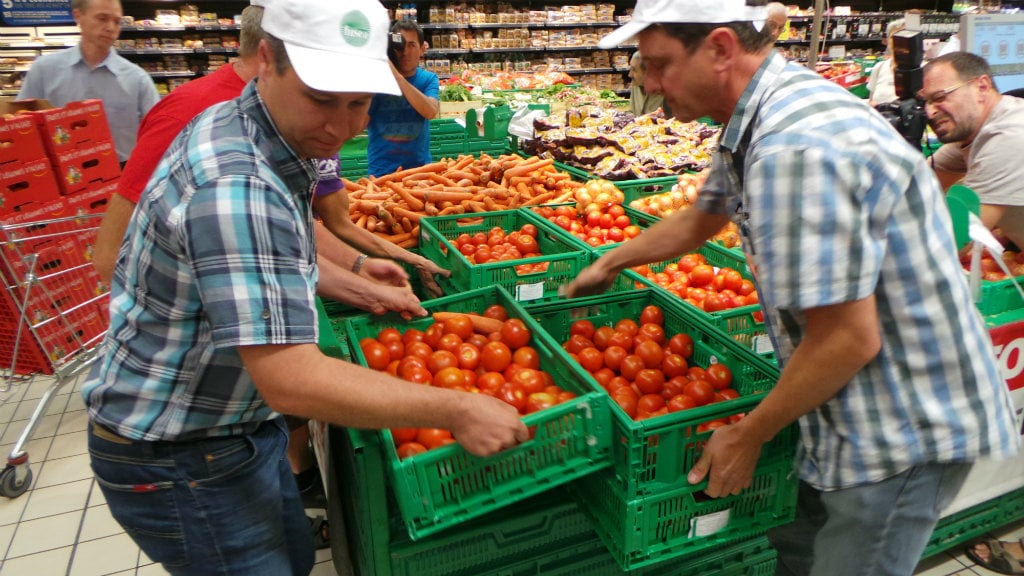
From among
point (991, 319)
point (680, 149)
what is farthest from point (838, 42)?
point (991, 319)

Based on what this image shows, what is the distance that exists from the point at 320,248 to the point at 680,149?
308 cm

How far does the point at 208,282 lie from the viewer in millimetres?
1118

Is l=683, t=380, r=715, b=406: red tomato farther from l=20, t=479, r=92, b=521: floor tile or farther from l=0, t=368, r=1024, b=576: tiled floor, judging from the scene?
l=20, t=479, r=92, b=521: floor tile

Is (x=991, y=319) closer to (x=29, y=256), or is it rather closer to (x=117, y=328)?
(x=117, y=328)

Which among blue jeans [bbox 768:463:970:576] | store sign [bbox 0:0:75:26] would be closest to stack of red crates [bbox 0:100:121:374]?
blue jeans [bbox 768:463:970:576]

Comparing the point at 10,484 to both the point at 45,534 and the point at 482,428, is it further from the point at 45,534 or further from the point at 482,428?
the point at 482,428

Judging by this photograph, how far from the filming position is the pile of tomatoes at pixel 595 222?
3.33 meters

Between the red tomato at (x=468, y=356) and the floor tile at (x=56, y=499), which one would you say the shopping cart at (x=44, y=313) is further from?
the red tomato at (x=468, y=356)

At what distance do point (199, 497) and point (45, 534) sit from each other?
2262mm

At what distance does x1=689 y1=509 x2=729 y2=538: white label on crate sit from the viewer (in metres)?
1.58

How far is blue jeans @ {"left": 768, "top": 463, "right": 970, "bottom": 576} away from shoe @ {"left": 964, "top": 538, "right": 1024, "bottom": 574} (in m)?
1.61

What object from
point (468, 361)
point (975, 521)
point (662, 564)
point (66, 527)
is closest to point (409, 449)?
point (468, 361)

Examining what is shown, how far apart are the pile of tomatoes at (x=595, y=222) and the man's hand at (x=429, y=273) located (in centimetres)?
70

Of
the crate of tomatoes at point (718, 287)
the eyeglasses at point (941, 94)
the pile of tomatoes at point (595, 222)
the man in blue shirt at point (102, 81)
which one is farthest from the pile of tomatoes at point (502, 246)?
the man in blue shirt at point (102, 81)
